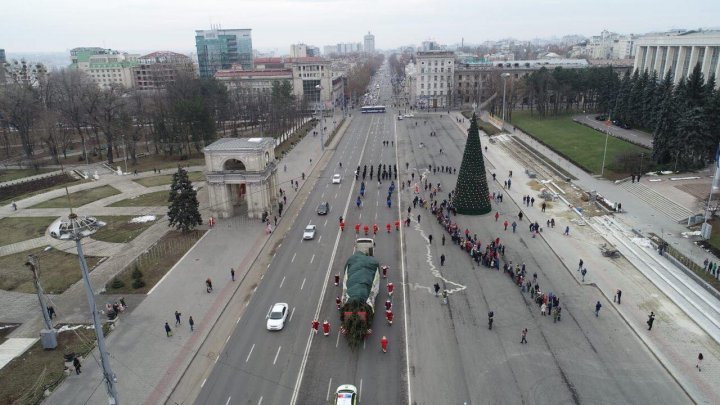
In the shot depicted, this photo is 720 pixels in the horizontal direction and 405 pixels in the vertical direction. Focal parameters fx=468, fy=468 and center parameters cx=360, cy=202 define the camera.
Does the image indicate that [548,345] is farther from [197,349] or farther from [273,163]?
[273,163]

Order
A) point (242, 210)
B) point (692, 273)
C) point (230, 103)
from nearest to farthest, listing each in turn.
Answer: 1. point (692, 273)
2. point (242, 210)
3. point (230, 103)

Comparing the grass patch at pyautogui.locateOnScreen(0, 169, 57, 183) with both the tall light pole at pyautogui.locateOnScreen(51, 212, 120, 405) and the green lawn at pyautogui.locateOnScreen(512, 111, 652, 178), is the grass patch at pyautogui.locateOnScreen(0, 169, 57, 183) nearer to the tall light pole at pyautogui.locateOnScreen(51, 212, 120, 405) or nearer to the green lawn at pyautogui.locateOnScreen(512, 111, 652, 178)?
the tall light pole at pyautogui.locateOnScreen(51, 212, 120, 405)

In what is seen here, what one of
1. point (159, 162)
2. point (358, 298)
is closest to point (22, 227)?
point (159, 162)

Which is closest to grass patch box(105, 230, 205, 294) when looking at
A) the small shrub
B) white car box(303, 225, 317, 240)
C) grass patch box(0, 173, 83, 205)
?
the small shrub

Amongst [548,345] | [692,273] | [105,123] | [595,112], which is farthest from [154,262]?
[595,112]

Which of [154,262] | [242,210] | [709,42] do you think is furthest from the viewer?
[709,42]

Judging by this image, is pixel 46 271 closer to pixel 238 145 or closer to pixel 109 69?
pixel 238 145
